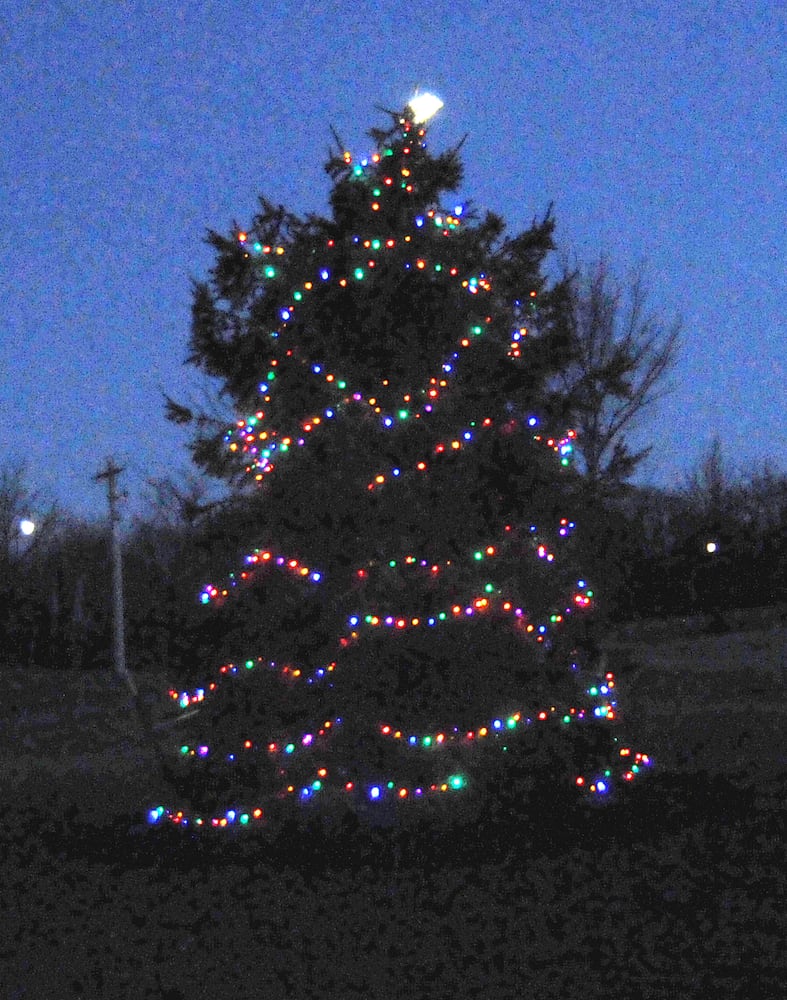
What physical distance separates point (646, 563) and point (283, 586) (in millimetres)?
20667

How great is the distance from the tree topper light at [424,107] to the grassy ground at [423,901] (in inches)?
146

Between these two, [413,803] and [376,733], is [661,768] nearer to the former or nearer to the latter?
[413,803]

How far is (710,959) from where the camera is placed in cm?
470

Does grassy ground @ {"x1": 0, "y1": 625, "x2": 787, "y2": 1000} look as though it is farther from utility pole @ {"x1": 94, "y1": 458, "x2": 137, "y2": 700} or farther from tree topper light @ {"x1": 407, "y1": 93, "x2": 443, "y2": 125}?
utility pole @ {"x1": 94, "y1": 458, "x2": 137, "y2": 700}

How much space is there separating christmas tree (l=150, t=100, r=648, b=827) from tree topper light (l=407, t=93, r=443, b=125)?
0.03 m

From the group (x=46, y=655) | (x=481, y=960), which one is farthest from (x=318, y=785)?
(x=46, y=655)

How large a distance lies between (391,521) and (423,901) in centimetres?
229

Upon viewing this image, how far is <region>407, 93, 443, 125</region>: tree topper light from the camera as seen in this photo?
24.4ft

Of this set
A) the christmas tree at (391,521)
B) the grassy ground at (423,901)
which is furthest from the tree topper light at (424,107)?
the grassy ground at (423,901)

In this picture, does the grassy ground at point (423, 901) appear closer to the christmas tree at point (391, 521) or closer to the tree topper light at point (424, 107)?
the christmas tree at point (391, 521)

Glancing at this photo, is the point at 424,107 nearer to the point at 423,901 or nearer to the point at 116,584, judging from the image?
the point at 423,901

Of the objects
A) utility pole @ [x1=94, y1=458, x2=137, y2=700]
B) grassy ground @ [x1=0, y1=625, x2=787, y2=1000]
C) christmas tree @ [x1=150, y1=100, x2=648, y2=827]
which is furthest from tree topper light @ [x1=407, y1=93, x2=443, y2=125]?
utility pole @ [x1=94, y1=458, x2=137, y2=700]

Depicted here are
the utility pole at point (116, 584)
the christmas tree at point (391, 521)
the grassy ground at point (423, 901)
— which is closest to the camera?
the grassy ground at point (423, 901)

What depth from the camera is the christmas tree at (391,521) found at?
698 cm
